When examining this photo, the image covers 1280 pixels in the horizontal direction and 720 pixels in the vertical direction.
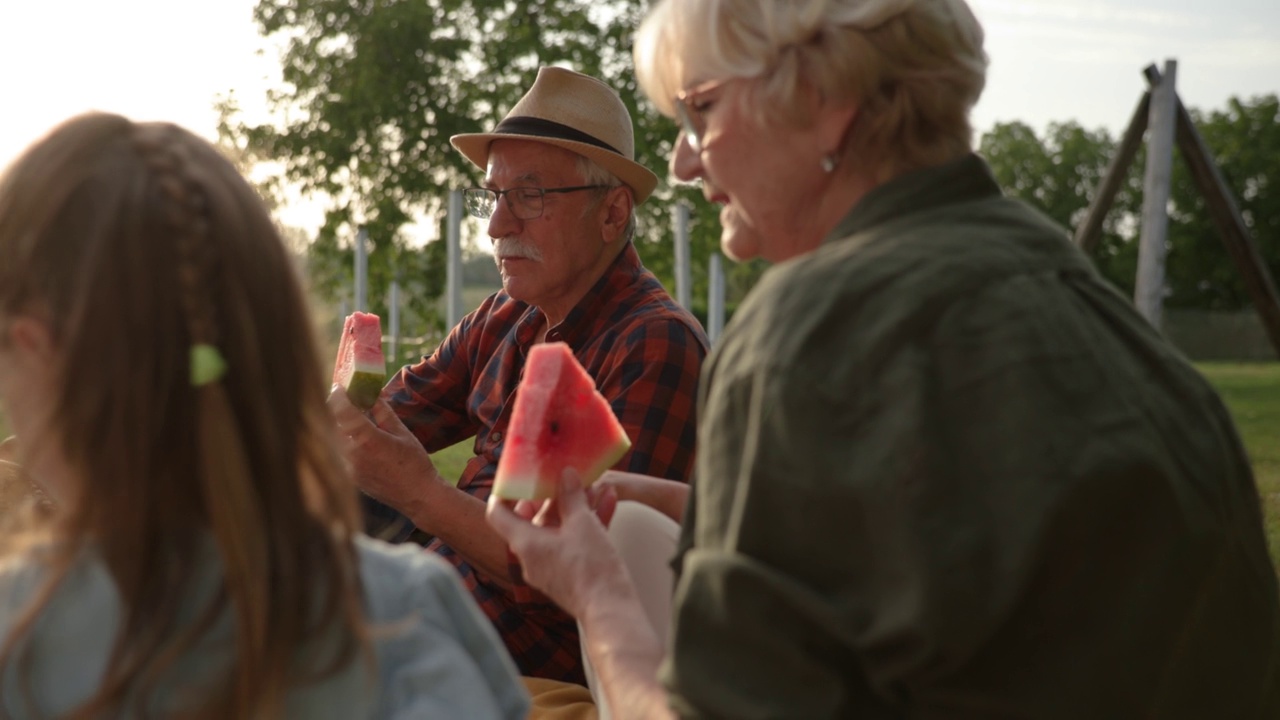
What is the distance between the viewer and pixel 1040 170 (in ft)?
230

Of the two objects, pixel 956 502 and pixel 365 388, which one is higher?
pixel 956 502

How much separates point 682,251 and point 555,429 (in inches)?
462

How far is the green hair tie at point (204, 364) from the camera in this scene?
166 centimetres

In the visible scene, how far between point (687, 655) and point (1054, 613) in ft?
1.67

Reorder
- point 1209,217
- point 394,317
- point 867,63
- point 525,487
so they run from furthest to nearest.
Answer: point 1209,217
point 394,317
point 525,487
point 867,63

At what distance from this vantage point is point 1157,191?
10.1 meters

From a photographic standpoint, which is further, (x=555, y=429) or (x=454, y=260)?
(x=454, y=260)

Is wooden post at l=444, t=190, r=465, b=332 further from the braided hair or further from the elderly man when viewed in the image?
the braided hair

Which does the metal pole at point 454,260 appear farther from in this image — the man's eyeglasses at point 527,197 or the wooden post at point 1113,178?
the man's eyeglasses at point 527,197

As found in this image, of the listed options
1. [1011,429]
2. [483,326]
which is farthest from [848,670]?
[483,326]

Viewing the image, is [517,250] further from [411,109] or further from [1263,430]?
[411,109]

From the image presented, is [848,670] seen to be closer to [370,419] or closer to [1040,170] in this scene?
[370,419]

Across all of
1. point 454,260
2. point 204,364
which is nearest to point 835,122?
point 204,364

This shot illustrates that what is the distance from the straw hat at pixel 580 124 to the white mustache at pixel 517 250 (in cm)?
33
